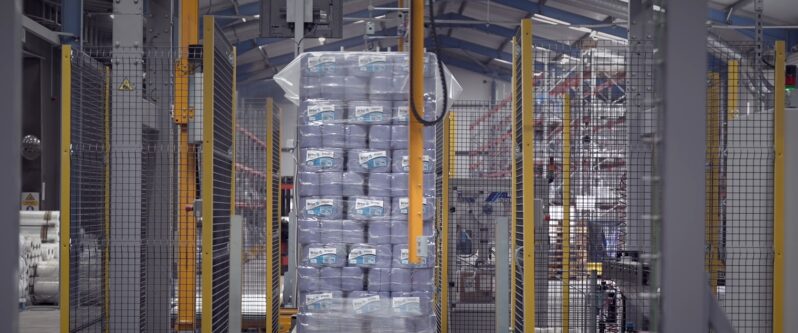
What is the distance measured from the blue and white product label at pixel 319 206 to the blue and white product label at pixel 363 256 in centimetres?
38

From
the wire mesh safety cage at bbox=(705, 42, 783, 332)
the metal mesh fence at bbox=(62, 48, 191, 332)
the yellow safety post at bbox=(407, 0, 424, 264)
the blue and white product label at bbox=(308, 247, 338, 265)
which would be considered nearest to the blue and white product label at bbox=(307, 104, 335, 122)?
the blue and white product label at bbox=(308, 247, 338, 265)

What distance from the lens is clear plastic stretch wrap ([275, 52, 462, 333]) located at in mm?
6719

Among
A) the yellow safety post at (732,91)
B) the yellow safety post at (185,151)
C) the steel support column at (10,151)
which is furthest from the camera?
the yellow safety post at (732,91)

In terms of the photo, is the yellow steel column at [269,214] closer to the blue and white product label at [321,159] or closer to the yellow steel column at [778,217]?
the blue and white product label at [321,159]

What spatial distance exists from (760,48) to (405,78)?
9.54 ft

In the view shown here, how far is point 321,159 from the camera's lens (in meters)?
6.75

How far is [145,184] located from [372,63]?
2.36m

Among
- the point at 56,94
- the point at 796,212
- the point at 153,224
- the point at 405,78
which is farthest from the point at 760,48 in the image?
the point at 56,94

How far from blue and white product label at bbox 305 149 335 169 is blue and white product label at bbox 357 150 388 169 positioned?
9.1 inches

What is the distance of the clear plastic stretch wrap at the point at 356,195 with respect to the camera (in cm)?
672

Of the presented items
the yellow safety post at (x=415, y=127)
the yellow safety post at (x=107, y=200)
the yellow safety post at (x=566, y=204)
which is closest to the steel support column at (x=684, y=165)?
the yellow safety post at (x=415, y=127)

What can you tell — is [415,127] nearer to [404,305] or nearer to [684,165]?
[684,165]

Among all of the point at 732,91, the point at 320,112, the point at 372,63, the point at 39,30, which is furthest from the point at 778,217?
the point at 39,30

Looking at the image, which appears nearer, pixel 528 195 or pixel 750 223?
pixel 528 195
